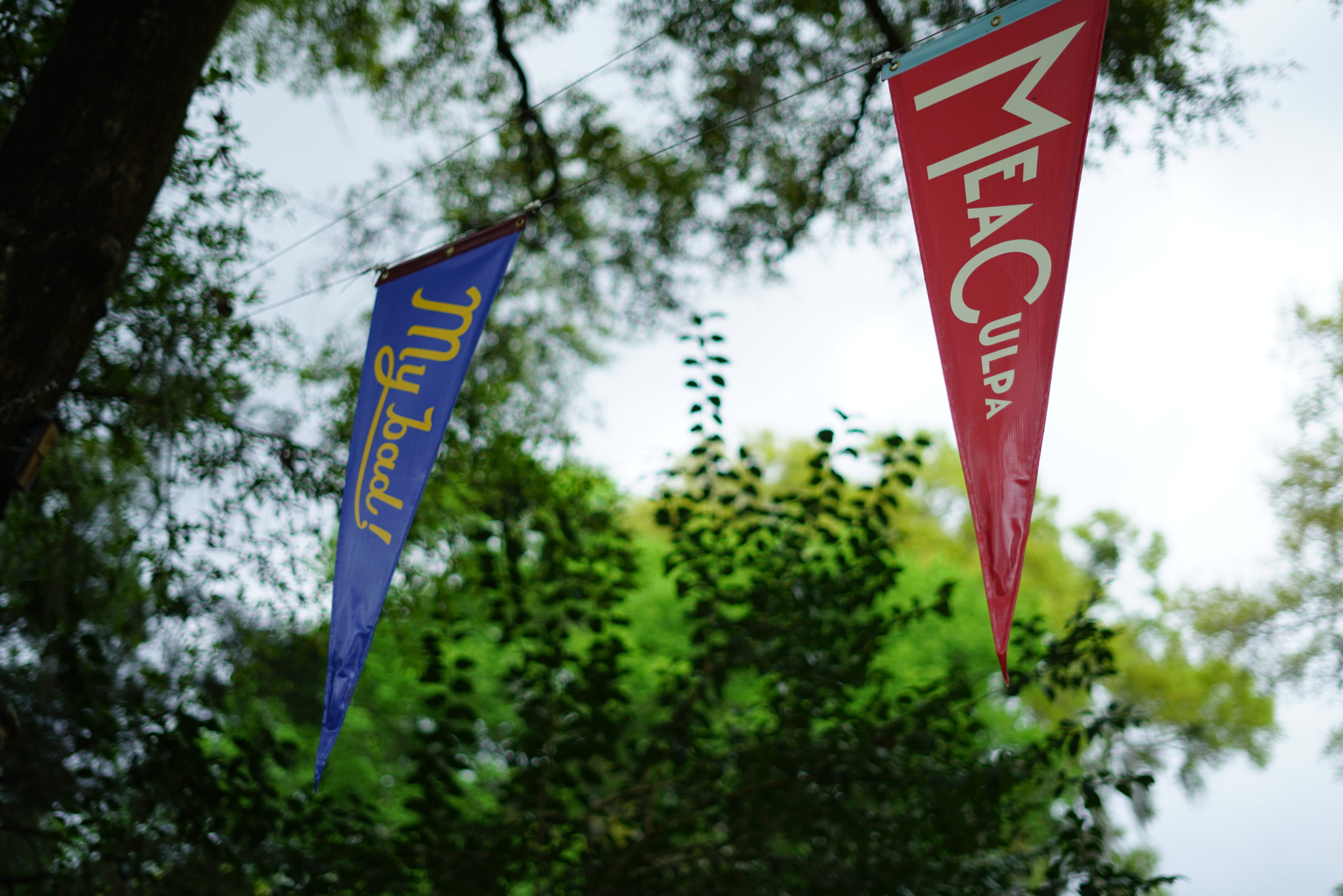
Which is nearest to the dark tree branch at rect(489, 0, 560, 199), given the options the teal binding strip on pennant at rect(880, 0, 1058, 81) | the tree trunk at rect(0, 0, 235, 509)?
the tree trunk at rect(0, 0, 235, 509)

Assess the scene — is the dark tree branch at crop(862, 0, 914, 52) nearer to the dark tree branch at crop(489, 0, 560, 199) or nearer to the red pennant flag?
the dark tree branch at crop(489, 0, 560, 199)

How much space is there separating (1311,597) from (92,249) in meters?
11.5

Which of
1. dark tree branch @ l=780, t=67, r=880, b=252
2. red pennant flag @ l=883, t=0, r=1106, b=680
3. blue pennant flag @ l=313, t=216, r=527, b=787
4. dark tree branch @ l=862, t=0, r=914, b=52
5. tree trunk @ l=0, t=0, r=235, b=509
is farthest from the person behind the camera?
dark tree branch @ l=780, t=67, r=880, b=252

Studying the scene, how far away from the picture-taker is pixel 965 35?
2.80m

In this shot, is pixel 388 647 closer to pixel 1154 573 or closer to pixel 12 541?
pixel 12 541

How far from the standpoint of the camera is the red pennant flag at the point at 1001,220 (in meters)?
2.40

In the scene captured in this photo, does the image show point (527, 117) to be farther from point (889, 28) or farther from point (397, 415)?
point (397, 415)

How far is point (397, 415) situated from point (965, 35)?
224 centimetres

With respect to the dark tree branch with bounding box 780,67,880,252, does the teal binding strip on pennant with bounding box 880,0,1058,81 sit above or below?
below

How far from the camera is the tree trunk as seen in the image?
3.52 metres

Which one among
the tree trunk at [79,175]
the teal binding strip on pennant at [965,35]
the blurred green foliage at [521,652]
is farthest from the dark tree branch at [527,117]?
the teal binding strip on pennant at [965,35]

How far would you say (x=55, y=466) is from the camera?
5.64 m

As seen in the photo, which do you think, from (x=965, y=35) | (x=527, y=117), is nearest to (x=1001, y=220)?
(x=965, y=35)

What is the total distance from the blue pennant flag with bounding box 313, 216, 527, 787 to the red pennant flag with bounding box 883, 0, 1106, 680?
5.21 feet
